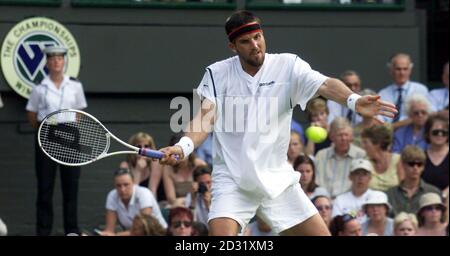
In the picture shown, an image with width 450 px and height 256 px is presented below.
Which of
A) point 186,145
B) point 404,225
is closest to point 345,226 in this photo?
point 404,225

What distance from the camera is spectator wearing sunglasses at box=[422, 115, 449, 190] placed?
15094 millimetres

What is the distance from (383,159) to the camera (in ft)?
49.5

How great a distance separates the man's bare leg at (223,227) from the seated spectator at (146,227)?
123 inches

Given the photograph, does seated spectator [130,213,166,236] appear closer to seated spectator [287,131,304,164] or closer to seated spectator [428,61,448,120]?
seated spectator [287,131,304,164]

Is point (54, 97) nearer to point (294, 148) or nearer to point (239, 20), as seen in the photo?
point (294, 148)

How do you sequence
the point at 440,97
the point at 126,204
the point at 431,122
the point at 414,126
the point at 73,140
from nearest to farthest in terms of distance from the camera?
1. the point at 73,140
2. the point at 126,204
3. the point at 431,122
4. the point at 414,126
5. the point at 440,97

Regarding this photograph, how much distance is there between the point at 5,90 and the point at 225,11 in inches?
98.9

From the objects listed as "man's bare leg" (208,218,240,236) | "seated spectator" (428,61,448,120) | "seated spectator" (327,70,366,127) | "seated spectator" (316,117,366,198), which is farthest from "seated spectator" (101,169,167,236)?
"man's bare leg" (208,218,240,236)

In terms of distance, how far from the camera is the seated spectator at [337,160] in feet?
49.0

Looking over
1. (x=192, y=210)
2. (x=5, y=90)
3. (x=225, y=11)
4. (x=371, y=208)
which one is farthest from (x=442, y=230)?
(x=5, y=90)

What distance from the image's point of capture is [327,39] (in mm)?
16672

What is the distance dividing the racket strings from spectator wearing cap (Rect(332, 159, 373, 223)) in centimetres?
373

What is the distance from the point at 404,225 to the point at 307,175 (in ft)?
3.54

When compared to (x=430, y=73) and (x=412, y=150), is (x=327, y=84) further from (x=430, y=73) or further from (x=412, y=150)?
(x=430, y=73)
